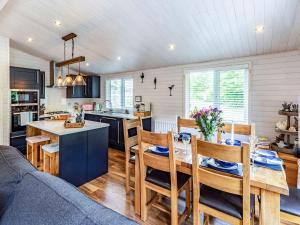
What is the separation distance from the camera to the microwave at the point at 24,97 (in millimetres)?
4106

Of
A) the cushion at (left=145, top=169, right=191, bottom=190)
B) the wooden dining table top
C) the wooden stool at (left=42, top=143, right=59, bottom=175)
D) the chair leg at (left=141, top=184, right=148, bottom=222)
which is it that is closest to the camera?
the wooden dining table top

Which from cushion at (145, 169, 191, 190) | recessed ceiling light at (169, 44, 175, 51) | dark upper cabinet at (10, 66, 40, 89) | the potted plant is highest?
recessed ceiling light at (169, 44, 175, 51)

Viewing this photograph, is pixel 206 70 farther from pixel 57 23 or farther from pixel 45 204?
pixel 45 204

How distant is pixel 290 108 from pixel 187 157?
2.24 metres

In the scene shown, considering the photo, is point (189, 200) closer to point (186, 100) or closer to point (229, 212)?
point (229, 212)

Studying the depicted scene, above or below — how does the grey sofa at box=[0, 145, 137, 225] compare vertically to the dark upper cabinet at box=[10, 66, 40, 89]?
below

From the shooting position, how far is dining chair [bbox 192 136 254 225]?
54.0 inches

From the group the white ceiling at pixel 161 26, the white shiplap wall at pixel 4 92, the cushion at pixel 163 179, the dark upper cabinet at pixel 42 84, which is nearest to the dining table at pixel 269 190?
the cushion at pixel 163 179

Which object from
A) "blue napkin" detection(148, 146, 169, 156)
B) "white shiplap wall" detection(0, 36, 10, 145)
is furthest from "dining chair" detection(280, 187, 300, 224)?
"white shiplap wall" detection(0, 36, 10, 145)

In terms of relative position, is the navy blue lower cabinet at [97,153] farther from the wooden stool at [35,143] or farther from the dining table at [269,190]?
the dining table at [269,190]

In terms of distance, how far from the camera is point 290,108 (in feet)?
9.65

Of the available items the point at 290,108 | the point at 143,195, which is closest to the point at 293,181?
the point at 290,108

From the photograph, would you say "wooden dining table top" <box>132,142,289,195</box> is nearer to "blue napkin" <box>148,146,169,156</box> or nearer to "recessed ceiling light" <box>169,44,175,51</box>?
"blue napkin" <box>148,146,169,156</box>

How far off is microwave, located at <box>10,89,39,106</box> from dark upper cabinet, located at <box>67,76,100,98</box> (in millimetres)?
1234
